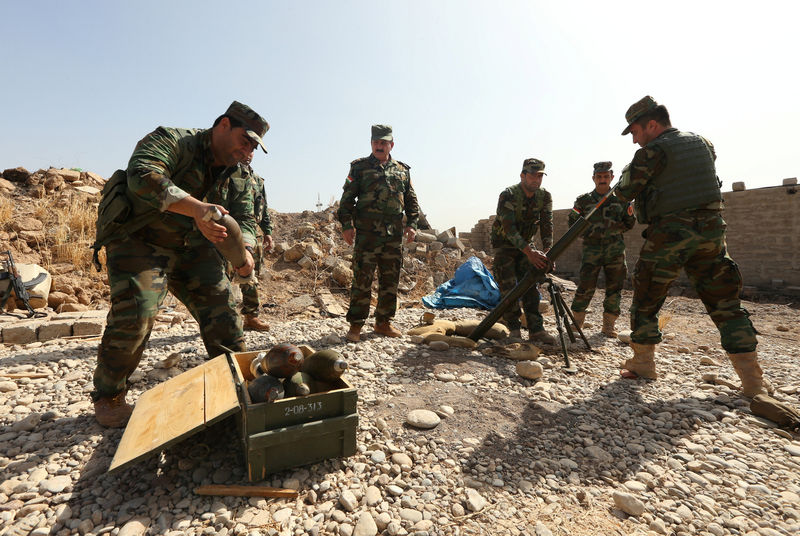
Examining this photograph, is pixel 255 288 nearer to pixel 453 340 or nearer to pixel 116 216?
pixel 453 340

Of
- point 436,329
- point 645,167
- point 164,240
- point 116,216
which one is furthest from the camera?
point 436,329

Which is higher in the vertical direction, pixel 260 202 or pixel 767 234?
pixel 767 234

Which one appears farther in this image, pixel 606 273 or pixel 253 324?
pixel 606 273

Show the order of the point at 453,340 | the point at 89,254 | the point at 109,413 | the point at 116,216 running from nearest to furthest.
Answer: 1. the point at 116,216
2. the point at 109,413
3. the point at 453,340
4. the point at 89,254

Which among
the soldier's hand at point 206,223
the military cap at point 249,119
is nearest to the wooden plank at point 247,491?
the soldier's hand at point 206,223

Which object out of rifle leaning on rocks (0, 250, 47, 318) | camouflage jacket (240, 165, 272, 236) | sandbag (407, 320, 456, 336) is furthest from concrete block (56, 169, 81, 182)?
sandbag (407, 320, 456, 336)

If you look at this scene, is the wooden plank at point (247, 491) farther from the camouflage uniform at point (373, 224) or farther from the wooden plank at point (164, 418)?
the camouflage uniform at point (373, 224)

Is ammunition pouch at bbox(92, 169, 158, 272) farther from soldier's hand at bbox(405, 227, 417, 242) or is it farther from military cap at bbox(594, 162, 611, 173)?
military cap at bbox(594, 162, 611, 173)

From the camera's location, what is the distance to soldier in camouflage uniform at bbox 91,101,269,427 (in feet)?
7.20

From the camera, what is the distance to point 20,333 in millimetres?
4551

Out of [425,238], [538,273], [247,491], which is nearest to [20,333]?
[247,491]

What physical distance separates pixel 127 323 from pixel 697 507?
3.18m

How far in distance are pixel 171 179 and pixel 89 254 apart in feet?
23.0

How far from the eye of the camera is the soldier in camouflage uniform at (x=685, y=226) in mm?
3066
